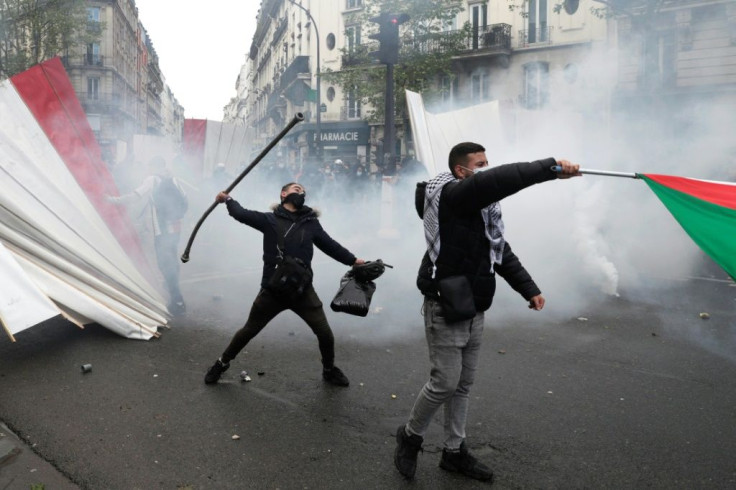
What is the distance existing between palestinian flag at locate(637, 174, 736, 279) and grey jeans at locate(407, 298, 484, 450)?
150 cm

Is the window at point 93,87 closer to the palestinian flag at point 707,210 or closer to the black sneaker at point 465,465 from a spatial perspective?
the palestinian flag at point 707,210

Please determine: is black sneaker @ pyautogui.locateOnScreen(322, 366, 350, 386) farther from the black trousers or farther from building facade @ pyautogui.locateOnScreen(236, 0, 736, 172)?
building facade @ pyautogui.locateOnScreen(236, 0, 736, 172)

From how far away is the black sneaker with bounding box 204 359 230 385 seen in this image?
3.98 meters

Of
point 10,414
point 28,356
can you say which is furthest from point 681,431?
point 28,356

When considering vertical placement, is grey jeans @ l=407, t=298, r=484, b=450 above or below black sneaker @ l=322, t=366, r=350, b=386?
above

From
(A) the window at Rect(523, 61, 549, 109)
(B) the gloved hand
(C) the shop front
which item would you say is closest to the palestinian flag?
(B) the gloved hand

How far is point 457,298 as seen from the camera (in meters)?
2.58

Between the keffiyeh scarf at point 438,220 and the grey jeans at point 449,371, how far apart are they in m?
0.28

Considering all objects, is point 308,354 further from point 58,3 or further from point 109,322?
point 58,3

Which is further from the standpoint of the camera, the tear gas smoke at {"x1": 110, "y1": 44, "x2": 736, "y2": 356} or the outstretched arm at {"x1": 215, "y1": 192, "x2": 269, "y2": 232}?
the tear gas smoke at {"x1": 110, "y1": 44, "x2": 736, "y2": 356}

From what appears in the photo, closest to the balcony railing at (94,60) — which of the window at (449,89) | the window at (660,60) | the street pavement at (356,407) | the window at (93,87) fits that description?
the window at (93,87)

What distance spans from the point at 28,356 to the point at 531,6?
76.6 ft

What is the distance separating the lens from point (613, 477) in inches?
108

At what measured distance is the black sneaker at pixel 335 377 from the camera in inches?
156
